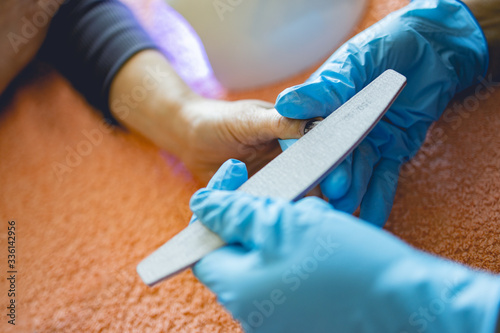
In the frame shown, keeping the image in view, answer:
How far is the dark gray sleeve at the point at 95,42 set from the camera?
764mm

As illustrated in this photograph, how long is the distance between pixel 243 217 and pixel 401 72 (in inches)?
16.9

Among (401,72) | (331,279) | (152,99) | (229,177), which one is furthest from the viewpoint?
(152,99)

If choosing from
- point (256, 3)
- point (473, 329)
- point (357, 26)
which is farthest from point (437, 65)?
point (473, 329)

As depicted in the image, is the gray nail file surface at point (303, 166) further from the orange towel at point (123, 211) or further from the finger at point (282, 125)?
the orange towel at point (123, 211)

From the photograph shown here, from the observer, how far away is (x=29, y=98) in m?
0.84

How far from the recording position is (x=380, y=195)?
55 centimetres

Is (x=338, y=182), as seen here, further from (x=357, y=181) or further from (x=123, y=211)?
(x=123, y=211)

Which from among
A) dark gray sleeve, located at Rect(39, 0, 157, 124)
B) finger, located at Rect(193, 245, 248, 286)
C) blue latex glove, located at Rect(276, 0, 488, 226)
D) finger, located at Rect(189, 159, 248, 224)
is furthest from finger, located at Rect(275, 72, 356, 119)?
dark gray sleeve, located at Rect(39, 0, 157, 124)

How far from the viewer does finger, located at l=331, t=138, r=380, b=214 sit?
0.53 meters

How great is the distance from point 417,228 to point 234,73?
0.49 m

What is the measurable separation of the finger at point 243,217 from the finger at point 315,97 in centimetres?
15

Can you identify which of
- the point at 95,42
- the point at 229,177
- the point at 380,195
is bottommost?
the point at 380,195

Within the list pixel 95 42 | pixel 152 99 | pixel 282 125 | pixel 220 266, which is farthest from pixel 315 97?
pixel 95 42

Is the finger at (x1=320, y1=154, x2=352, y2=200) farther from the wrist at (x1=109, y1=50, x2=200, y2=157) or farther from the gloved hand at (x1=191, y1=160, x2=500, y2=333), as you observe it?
the wrist at (x1=109, y1=50, x2=200, y2=157)
